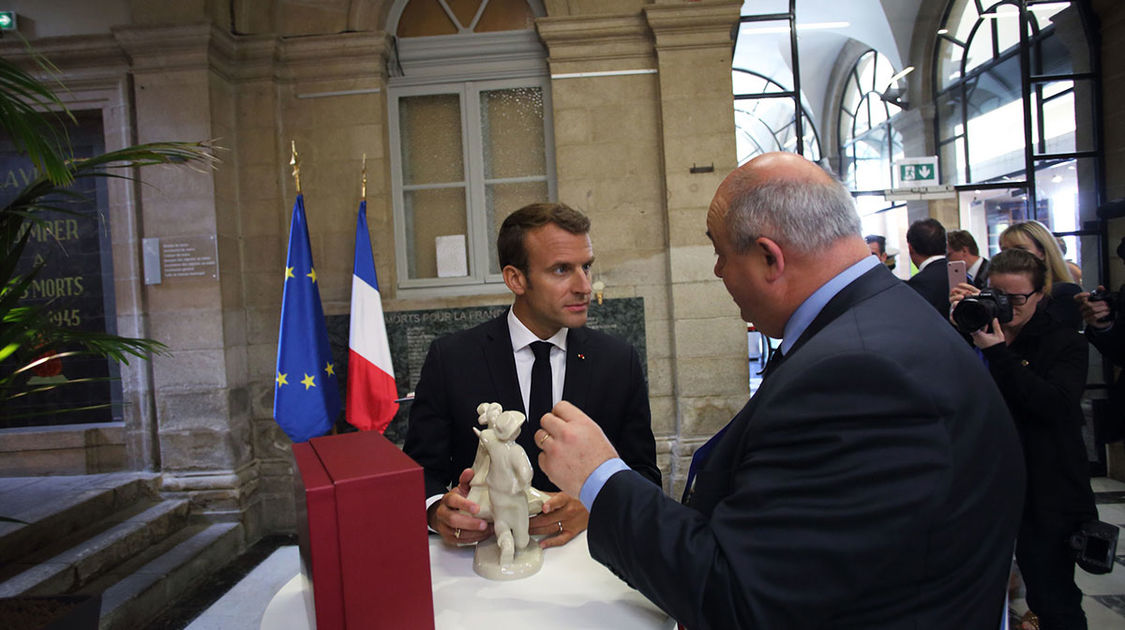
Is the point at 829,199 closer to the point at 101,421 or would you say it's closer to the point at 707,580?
the point at 707,580

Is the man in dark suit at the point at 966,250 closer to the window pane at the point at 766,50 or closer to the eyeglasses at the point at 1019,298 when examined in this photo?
the eyeglasses at the point at 1019,298

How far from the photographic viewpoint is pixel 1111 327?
10.8ft

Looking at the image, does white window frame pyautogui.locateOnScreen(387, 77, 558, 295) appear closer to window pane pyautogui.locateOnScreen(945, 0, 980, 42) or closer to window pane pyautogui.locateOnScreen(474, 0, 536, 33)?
window pane pyautogui.locateOnScreen(474, 0, 536, 33)

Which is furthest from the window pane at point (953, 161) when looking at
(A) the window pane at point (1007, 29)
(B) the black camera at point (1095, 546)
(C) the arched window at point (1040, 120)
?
(B) the black camera at point (1095, 546)

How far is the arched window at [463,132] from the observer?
5.06m

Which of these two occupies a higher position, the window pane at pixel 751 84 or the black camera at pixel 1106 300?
the window pane at pixel 751 84

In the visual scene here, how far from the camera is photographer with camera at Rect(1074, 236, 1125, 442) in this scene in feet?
10.7

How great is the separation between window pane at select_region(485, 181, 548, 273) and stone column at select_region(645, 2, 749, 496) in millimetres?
1007

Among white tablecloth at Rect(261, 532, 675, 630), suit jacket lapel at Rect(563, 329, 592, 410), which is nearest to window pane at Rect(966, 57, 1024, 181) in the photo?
suit jacket lapel at Rect(563, 329, 592, 410)

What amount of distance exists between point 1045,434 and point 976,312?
56cm

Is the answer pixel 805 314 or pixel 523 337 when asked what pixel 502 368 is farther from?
pixel 805 314

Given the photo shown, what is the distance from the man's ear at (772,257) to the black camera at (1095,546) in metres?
2.16

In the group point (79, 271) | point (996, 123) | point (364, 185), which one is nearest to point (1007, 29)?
point (996, 123)

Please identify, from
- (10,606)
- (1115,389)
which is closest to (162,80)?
(10,606)
